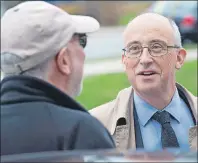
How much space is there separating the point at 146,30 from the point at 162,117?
19.5 inches

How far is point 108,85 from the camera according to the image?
1582 cm

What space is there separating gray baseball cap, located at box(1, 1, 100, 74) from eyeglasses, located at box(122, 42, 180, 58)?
1194 mm

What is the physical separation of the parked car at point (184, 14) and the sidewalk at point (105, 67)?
15.7 feet

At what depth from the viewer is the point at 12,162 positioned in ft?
9.06

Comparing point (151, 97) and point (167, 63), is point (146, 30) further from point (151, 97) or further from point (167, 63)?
point (151, 97)

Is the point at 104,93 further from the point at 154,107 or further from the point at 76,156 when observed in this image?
the point at 76,156

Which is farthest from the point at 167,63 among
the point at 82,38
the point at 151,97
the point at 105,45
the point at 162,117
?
the point at 105,45

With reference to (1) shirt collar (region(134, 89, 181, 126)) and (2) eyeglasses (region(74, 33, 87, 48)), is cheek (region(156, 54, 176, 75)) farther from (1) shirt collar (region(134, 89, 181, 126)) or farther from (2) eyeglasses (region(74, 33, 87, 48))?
(2) eyeglasses (region(74, 33, 87, 48))

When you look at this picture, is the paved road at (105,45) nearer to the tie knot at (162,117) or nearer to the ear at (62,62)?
the tie knot at (162,117)

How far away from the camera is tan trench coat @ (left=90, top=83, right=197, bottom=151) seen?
4402mm

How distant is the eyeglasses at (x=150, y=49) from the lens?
469cm

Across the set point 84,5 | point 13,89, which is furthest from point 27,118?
point 84,5

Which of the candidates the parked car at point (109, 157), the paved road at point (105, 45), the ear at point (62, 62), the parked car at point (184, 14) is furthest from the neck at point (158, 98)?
the parked car at point (184, 14)

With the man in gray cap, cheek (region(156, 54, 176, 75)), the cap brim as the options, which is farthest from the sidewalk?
the man in gray cap
